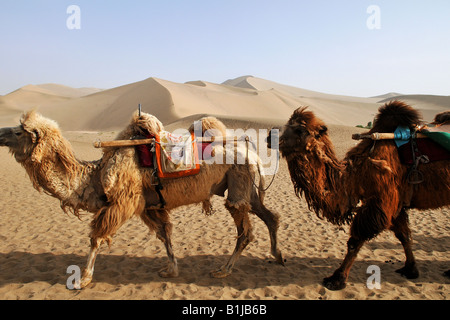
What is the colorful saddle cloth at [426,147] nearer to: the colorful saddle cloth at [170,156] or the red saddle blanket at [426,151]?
the red saddle blanket at [426,151]

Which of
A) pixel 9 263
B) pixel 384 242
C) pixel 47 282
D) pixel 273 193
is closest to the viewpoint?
pixel 47 282

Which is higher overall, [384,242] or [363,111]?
[363,111]

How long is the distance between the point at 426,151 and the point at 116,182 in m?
3.82

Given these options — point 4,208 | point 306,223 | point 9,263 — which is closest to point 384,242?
point 306,223

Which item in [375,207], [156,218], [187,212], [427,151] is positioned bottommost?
[187,212]

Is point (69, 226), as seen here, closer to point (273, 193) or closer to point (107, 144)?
point (107, 144)

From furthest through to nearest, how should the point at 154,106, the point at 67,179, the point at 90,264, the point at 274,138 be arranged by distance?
the point at 154,106 → the point at 90,264 → the point at 67,179 → the point at 274,138

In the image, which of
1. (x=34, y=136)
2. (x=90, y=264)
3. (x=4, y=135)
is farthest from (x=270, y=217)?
(x=4, y=135)

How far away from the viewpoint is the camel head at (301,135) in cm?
317

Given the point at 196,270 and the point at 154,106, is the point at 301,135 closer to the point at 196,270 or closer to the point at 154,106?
the point at 196,270

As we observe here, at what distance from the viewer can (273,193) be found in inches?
367

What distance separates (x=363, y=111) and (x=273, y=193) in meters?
62.5

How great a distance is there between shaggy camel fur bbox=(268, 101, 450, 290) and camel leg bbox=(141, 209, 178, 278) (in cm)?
191

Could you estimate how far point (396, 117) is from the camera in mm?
3703
